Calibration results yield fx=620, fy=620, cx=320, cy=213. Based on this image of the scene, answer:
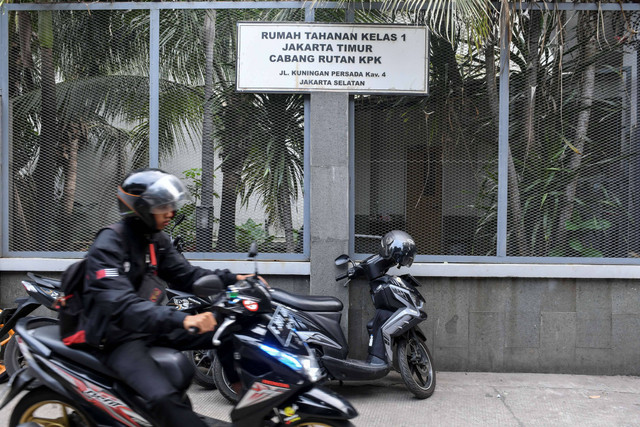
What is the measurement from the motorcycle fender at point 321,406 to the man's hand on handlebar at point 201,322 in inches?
21.2

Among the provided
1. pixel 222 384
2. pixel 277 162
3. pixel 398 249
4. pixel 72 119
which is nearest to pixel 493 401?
pixel 398 249

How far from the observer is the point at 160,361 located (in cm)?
291

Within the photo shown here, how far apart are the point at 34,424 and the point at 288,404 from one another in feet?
4.20

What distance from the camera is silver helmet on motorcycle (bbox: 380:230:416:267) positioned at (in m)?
5.24

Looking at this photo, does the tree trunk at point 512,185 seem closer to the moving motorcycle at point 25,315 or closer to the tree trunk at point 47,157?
the moving motorcycle at point 25,315

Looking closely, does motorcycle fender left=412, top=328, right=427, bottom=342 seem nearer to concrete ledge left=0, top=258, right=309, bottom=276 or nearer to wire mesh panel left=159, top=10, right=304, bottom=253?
concrete ledge left=0, top=258, right=309, bottom=276

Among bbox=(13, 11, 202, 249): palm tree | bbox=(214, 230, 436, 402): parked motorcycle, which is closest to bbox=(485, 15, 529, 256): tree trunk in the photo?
bbox=(214, 230, 436, 402): parked motorcycle

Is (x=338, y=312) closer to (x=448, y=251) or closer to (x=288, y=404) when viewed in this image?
(x=448, y=251)

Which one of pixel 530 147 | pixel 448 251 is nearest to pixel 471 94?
pixel 530 147

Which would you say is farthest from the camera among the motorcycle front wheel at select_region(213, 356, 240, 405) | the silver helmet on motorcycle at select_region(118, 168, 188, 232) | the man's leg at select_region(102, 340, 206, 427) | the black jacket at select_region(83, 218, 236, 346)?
the motorcycle front wheel at select_region(213, 356, 240, 405)

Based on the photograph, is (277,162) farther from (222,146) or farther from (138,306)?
(138,306)

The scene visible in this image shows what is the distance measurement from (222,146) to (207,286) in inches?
137

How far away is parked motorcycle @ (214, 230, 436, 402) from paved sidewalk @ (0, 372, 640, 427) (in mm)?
229

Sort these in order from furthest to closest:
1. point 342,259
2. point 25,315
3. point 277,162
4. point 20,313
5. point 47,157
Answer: point 47,157, point 277,162, point 342,259, point 25,315, point 20,313
